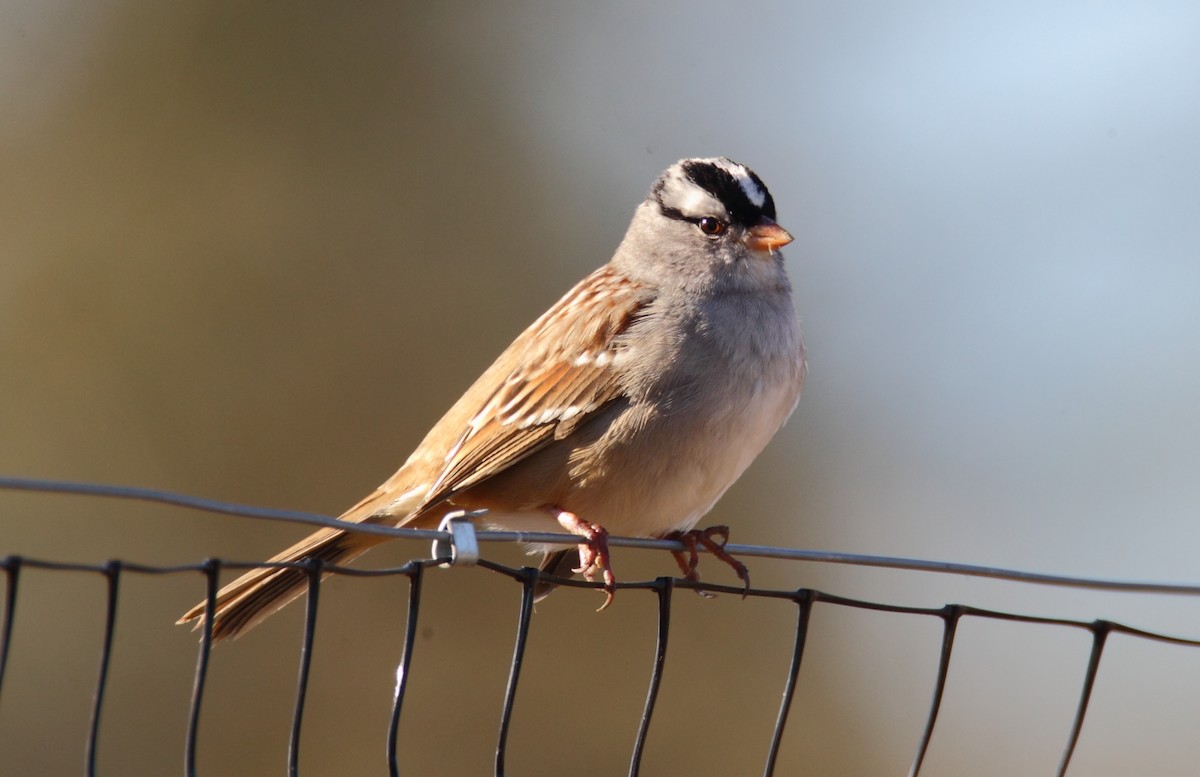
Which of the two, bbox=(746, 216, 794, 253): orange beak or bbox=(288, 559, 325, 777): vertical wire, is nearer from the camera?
bbox=(288, 559, 325, 777): vertical wire

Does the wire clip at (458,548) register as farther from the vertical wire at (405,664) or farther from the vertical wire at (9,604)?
the vertical wire at (9,604)

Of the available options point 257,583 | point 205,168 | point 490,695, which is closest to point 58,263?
point 205,168

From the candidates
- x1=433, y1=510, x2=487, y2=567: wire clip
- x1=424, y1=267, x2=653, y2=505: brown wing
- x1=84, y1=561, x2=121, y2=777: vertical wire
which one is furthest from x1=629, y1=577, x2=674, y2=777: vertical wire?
x1=424, y1=267, x2=653, y2=505: brown wing

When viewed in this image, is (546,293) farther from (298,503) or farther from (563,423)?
(563,423)

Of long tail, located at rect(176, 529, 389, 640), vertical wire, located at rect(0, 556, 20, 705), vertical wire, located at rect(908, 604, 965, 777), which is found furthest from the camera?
long tail, located at rect(176, 529, 389, 640)

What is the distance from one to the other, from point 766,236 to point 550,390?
75cm

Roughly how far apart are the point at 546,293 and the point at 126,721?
332cm

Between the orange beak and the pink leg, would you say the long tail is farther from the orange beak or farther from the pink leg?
the orange beak

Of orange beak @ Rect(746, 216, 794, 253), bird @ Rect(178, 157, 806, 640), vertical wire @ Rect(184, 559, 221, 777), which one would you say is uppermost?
orange beak @ Rect(746, 216, 794, 253)

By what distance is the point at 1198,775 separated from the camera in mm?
7711

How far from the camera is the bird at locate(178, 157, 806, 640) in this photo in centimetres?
343

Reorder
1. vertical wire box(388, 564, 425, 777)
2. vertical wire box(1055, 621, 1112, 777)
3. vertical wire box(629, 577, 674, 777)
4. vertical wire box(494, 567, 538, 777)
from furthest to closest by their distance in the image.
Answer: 1. vertical wire box(1055, 621, 1112, 777)
2. vertical wire box(629, 577, 674, 777)
3. vertical wire box(494, 567, 538, 777)
4. vertical wire box(388, 564, 425, 777)

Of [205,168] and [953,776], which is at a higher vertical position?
[205,168]

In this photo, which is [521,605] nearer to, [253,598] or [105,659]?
[105,659]
